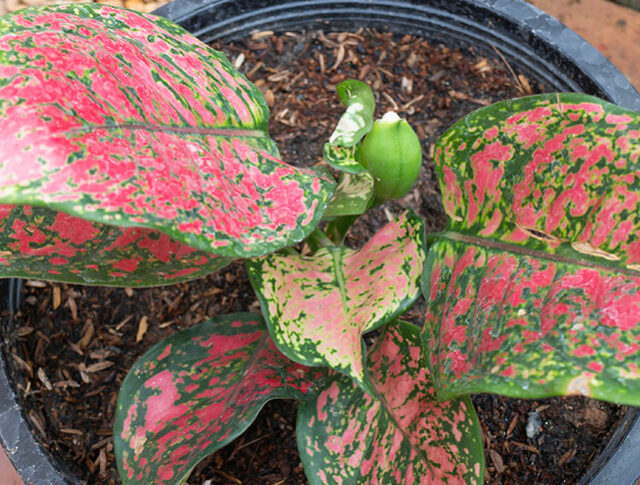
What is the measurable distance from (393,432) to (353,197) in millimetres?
307

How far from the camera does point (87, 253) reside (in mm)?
675

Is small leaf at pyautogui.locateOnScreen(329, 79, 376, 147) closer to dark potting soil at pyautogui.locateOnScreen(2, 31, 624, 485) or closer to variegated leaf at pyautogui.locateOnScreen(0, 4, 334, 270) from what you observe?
variegated leaf at pyautogui.locateOnScreen(0, 4, 334, 270)

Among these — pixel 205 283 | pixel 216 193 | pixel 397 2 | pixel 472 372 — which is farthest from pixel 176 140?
pixel 397 2

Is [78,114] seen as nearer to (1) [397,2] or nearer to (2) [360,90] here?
(2) [360,90]

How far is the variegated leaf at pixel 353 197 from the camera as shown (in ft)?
2.47

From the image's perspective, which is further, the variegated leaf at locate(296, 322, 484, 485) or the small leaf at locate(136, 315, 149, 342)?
the small leaf at locate(136, 315, 149, 342)

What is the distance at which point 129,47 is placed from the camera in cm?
59

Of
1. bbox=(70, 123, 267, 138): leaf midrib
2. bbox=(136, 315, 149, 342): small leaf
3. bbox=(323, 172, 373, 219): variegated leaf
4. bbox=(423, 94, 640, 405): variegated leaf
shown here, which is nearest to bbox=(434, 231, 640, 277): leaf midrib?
bbox=(423, 94, 640, 405): variegated leaf

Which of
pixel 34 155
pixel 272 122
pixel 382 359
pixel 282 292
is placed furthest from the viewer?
pixel 272 122

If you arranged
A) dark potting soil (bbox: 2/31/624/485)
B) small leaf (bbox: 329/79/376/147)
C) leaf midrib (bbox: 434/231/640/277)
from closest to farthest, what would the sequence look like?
leaf midrib (bbox: 434/231/640/277)
small leaf (bbox: 329/79/376/147)
dark potting soil (bbox: 2/31/624/485)

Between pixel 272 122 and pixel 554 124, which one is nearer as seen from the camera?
pixel 554 124

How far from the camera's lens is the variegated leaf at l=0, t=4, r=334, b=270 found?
0.43 meters

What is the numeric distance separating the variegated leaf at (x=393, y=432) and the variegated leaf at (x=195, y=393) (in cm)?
5

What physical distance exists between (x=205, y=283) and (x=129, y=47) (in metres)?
0.55
